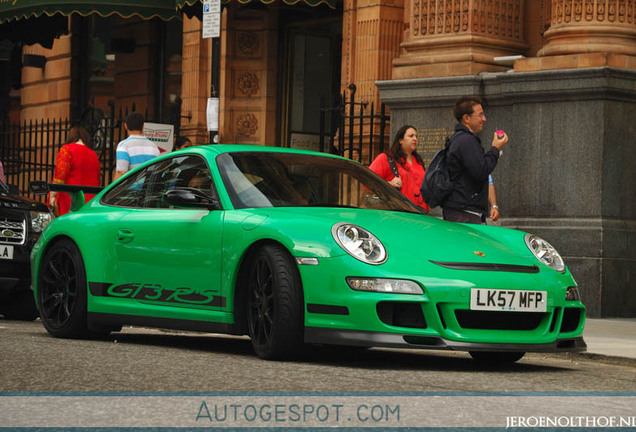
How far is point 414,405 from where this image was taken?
5887mm

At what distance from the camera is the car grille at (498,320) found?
7.55 meters

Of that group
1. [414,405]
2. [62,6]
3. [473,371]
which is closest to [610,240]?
[473,371]

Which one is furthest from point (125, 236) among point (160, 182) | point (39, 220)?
point (39, 220)

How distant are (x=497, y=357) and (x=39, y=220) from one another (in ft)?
16.5

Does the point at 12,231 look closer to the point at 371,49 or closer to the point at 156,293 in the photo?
the point at 156,293

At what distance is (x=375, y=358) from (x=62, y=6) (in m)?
14.0

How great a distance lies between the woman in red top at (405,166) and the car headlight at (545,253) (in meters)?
3.39

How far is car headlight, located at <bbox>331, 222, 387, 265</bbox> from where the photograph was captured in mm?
7533

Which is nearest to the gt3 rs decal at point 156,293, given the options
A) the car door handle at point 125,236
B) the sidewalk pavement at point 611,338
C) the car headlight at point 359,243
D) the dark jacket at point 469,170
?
the car door handle at point 125,236

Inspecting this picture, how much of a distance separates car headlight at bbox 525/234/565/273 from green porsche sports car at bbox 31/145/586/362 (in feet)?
0.05

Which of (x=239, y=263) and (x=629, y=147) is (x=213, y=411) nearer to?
(x=239, y=263)

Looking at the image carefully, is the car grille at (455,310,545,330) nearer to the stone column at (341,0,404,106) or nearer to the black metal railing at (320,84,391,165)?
the black metal railing at (320,84,391,165)

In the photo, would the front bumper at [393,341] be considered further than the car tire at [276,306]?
No

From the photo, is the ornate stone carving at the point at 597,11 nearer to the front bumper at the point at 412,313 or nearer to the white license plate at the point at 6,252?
the white license plate at the point at 6,252
